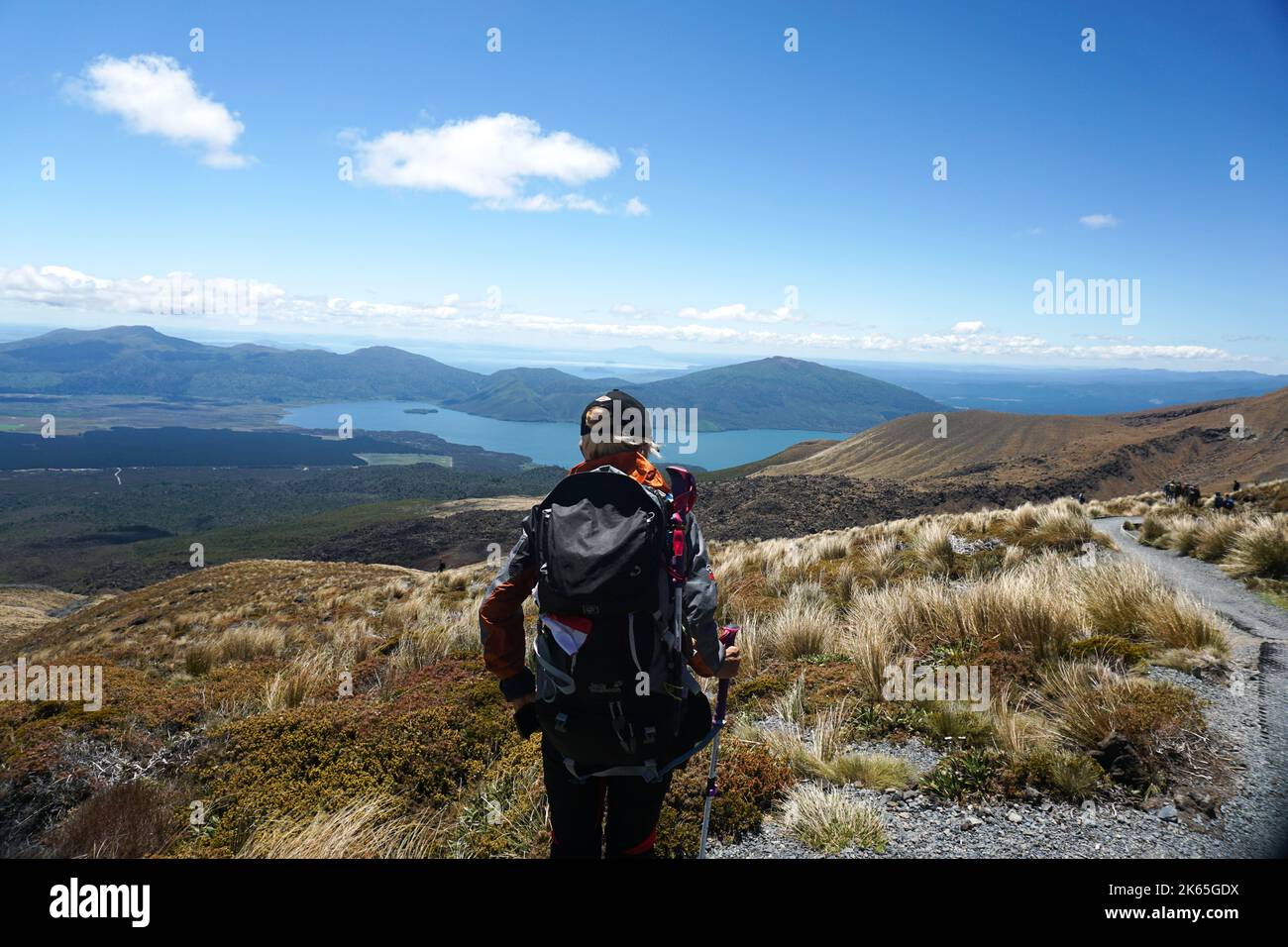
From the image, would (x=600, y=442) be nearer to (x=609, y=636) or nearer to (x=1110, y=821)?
(x=609, y=636)

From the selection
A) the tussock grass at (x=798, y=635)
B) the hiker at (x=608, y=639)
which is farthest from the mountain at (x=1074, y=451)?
the hiker at (x=608, y=639)

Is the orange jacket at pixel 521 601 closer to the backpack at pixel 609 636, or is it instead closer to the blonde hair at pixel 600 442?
the blonde hair at pixel 600 442

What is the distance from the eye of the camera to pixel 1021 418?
8856 cm

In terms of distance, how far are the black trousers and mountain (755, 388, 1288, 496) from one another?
5492cm

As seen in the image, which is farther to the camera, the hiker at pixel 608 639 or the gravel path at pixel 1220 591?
the gravel path at pixel 1220 591

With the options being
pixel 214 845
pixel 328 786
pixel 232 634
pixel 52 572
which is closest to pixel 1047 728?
pixel 328 786

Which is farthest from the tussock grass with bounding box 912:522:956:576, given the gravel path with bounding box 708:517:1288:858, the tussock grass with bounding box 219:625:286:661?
the tussock grass with bounding box 219:625:286:661

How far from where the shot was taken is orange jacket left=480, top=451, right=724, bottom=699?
2.79 meters

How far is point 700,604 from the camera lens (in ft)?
8.91

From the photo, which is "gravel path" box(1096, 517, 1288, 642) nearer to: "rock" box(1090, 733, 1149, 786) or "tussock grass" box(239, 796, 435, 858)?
"rock" box(1090, 733, 1149, 786)

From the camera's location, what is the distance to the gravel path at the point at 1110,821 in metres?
3.14

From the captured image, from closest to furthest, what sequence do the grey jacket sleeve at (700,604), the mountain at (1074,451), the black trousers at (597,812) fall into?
1. the black trousers at (597,812)
2. the grey jacket sleeve at (700,604)
3. the mountain at (1074,451)

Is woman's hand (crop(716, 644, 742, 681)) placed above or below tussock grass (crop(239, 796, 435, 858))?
above

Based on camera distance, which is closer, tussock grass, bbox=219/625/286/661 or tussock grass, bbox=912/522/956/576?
tussock grass, bbox=219/625/286/661
